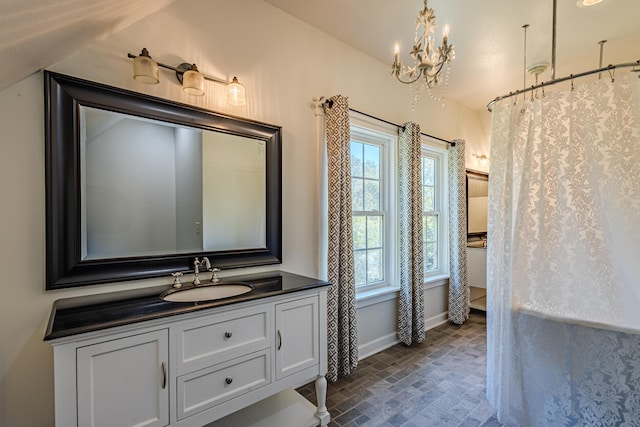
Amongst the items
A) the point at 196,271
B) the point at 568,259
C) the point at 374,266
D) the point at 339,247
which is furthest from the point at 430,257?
the point at 196,271

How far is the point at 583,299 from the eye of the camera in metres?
1.66

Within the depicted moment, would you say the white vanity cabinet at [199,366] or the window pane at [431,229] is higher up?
the window pane at [431,229]

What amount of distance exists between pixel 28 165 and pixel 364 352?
275cm

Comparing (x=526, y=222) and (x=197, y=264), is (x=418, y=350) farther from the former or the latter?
(x=197, y=264)

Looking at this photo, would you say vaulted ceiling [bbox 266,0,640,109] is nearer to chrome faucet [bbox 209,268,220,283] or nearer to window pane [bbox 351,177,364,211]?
window pane [bbox 351,177,364,211]

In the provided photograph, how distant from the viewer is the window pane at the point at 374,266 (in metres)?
3.02

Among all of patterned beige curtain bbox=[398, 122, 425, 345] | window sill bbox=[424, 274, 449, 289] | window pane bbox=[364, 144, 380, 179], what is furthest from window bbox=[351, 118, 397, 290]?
window sill bbox=[424, 274, 449, 289]

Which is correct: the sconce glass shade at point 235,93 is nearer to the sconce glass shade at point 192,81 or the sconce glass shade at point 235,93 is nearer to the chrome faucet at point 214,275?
the sconce glass shade at point 192,81

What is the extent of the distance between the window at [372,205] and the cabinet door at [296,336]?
120 cm

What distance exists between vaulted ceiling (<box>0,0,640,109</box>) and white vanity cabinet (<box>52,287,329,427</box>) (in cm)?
110

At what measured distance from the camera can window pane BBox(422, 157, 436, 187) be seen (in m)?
3.73

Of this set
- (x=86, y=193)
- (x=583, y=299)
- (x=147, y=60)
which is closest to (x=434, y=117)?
(x=583, y=299)

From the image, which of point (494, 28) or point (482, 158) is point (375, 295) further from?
point (482, 158)

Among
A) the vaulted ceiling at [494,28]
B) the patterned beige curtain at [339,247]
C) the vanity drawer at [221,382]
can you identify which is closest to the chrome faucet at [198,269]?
the vanity drawer at [221,382]
